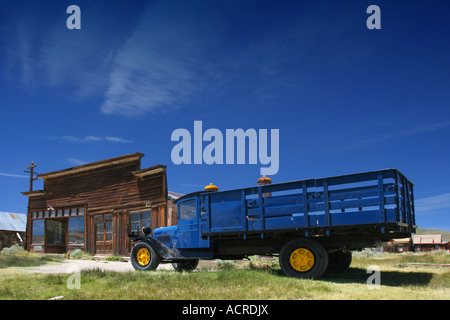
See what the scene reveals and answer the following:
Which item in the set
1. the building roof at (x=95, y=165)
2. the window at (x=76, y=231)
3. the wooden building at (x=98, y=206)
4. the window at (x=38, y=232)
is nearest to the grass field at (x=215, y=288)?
the wooden building at (x=98, y=206)

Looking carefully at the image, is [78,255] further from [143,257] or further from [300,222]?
[300,222]

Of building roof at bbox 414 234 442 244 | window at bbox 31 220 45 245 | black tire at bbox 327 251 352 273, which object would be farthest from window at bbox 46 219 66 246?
building roof at bbox 414 234 442 244

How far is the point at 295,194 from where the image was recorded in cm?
1011

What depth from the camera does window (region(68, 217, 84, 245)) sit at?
25922 millimetres

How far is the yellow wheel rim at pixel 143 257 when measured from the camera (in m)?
12.8

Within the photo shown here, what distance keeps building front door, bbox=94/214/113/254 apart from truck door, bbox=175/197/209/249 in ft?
43.6

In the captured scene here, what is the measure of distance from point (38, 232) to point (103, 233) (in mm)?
6948

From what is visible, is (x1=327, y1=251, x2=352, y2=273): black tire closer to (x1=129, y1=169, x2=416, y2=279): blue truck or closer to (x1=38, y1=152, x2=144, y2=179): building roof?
(x1=129, y1=169, x2=416, y2=279): blue truck

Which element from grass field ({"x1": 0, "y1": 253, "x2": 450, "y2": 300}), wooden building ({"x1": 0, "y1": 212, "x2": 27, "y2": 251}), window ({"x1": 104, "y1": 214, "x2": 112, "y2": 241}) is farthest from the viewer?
wooden building ({"x1": 0, "y1": 212, "x2": 27, "y2": 251})

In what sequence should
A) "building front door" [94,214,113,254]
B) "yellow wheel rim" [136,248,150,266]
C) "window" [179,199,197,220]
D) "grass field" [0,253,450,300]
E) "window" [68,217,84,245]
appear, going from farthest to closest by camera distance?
"window" [68,217,84,245]
"building front door" [94,214,113,254]
"yellow wheel rim" [136,248,150,266]
"window" [179,199,197,220]
"grass field" [0,253,450,300]

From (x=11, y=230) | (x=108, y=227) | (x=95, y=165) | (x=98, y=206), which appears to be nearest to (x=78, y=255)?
(x=108, y=227)

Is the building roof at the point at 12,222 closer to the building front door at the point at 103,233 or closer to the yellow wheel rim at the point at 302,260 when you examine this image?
the building front door at the point at 103,233

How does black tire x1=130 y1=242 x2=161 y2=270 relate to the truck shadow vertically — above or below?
above

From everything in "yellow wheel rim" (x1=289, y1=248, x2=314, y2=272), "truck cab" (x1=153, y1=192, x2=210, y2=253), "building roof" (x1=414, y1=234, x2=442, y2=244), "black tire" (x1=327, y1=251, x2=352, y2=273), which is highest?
"truck cab" (x1=153, y1=192, x2=210, y2=253)
